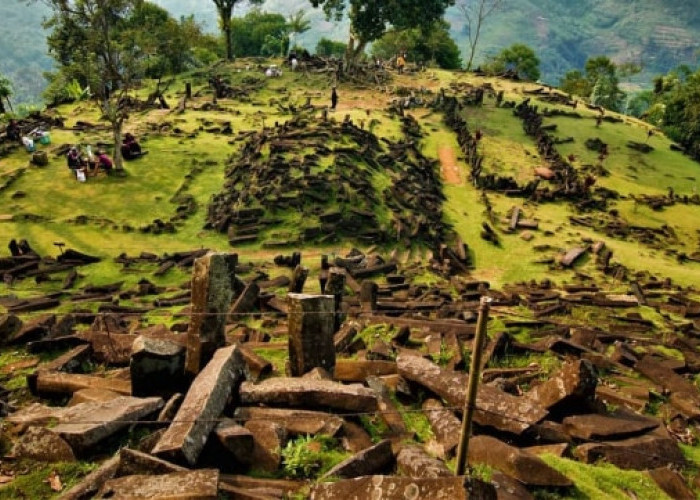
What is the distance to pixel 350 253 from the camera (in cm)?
1766

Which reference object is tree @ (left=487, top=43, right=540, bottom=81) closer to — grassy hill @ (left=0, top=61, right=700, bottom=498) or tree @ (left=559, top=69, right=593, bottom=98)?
tree @ (left=559, top=69, right=593, bottom=98)

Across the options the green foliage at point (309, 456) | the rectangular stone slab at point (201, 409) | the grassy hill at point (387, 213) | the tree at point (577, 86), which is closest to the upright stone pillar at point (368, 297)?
the grassy hill at point (387, 213)

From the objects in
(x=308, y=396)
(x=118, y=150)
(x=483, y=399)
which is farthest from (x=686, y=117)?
(x=308, y=396)

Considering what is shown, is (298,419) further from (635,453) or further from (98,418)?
(635,453)

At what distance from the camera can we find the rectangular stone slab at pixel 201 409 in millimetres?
4797

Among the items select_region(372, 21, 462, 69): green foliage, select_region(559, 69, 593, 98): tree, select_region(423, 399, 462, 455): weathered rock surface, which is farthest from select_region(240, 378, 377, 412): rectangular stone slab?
select_region(559, 69, 593, 98): tree

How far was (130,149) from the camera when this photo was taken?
25.9m

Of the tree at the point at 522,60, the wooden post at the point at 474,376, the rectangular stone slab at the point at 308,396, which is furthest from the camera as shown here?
the tree at the point at 522,60

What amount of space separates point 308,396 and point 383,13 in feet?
143

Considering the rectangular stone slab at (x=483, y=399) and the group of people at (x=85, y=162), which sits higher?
the group of people at (x=85, y=162)

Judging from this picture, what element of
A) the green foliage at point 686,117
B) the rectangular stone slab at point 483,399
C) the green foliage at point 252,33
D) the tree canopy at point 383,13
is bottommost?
the rectangular stone slab at point 483,399

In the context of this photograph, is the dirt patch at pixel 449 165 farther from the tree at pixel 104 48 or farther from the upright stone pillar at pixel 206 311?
the upright stone pillar at pixel 206 311

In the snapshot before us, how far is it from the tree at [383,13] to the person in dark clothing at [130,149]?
23947 mm

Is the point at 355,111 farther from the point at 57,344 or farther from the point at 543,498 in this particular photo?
the point at 543,498
